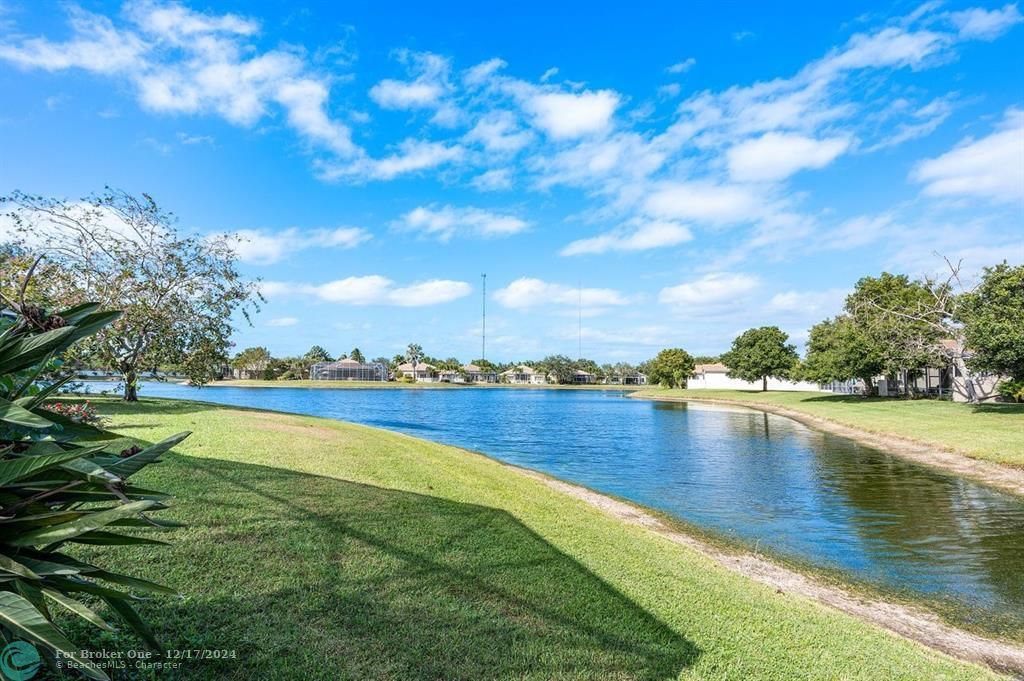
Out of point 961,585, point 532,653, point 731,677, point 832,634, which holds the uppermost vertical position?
point 532,653

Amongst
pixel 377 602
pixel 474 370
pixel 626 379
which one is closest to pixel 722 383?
pixel 626 379

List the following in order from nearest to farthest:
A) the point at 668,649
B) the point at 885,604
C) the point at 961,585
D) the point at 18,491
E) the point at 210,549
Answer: the point at 18,491 → the point at 668,649 → the point at 210,549 → the point at 885,604 → the point at 961,585

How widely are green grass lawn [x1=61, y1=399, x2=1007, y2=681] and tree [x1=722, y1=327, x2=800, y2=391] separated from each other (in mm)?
63799

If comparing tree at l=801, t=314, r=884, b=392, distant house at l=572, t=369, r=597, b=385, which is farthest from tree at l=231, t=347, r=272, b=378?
tree at l=801, t=314, r=884, b=392

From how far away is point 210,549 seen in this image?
14.5ft

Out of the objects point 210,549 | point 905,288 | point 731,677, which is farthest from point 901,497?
point 905,288

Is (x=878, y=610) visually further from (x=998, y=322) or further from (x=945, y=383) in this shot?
(x=945, y=383)

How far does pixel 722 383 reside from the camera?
86.0 m

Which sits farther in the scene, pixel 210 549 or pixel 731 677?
pixel 210 549

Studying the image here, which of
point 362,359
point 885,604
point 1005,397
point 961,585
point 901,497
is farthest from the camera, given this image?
point 362,359

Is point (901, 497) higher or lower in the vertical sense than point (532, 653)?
lower

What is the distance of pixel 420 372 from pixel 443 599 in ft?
398

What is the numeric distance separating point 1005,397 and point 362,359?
121m

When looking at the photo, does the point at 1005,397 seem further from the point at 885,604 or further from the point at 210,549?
the point at 210,549
